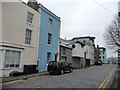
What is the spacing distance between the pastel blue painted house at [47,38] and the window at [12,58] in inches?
209

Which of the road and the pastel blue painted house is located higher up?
the pastel blue painted house

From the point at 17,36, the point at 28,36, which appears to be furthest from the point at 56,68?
the point at 17,36

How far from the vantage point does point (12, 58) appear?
21969 mm

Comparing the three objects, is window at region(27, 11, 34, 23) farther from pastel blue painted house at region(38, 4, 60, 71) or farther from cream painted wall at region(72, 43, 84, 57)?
cream painted wall at region(72, 43, 84, 57)

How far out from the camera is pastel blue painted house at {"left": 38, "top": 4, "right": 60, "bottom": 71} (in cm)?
2853

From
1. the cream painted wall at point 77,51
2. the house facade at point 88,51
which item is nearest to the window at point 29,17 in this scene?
the cream painted wall at point 77,51

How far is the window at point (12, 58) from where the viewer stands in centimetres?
2102

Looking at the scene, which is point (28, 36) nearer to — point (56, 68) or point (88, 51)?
point (56, 68)

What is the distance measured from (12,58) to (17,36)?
2.55 m

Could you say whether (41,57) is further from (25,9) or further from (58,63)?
(25,9)

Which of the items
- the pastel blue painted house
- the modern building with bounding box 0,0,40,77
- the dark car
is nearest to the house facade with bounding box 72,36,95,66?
the pastel blue painted house

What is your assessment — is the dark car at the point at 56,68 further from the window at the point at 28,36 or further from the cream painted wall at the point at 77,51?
the cream painted wall at the point at 77,51

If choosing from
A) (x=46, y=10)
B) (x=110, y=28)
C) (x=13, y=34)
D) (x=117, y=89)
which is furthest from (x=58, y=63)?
(x=110, y=28)

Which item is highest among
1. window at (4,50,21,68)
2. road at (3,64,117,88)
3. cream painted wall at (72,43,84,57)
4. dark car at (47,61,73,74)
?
cream painted wall at (72,43,84,57)
